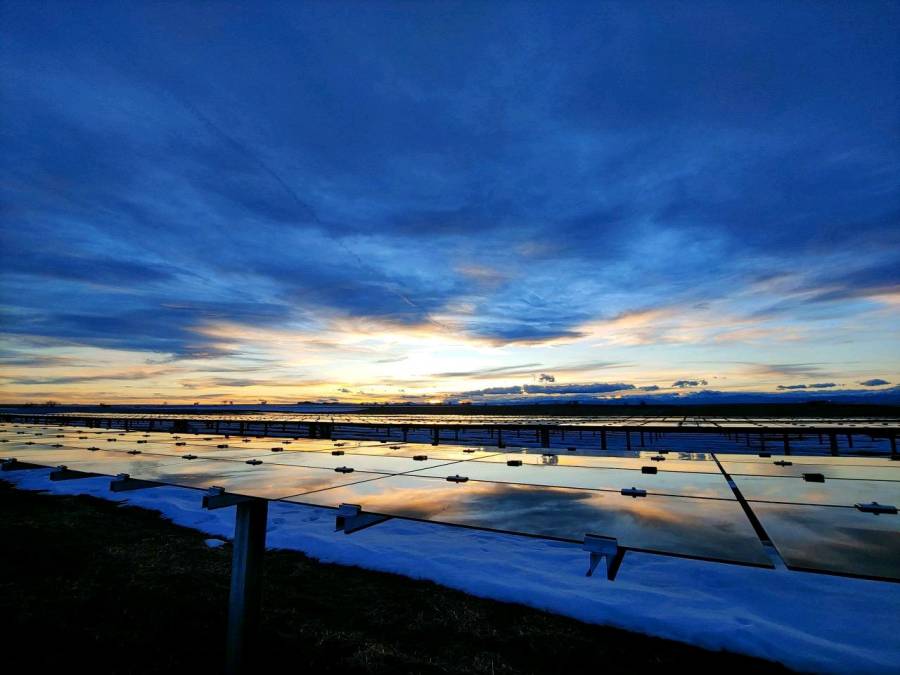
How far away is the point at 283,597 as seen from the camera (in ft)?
26.2

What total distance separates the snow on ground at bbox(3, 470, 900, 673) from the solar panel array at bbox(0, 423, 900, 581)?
1648 mm

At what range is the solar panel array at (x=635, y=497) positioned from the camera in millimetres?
3719

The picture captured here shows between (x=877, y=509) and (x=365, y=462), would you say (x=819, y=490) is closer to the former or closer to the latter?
(x=877, y=509)

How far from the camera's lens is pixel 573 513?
502cm

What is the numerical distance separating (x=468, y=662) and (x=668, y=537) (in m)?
3.74

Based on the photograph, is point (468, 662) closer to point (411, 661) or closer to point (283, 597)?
point (411, 661)

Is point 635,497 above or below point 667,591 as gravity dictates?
above

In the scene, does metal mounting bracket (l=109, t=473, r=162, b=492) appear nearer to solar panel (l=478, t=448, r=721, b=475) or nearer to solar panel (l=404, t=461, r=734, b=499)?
solar panel (l=404, t=461, r=734, b=499)

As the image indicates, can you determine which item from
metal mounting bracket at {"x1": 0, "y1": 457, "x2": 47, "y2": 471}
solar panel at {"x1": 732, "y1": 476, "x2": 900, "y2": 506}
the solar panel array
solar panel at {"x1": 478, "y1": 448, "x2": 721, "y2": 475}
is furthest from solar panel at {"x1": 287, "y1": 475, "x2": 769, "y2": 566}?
metal mounting bracket at {"x1": 0, "y1": 457, "x2": 47, "y2": 471}

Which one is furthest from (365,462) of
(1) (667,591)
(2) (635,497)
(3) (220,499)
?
(1) (667,591)

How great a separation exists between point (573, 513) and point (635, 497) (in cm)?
147

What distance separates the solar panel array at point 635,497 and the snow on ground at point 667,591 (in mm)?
1648

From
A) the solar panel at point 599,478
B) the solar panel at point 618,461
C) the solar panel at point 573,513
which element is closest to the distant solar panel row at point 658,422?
the solar panel at point 618,461

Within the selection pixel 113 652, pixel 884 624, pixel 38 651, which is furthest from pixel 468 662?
pixel 38 651
